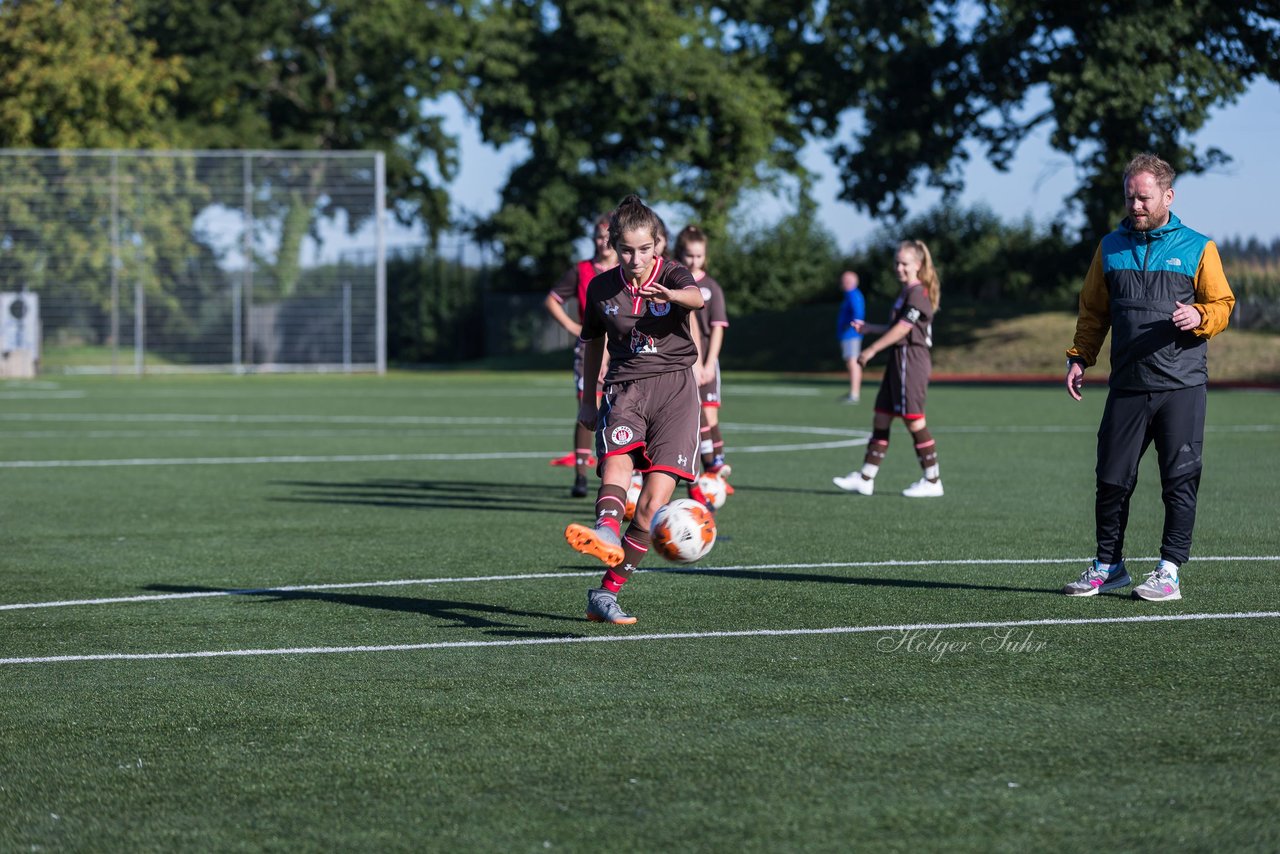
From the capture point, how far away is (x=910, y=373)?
1291cm

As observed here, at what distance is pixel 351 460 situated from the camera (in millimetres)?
16500

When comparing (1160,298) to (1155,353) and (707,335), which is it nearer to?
(1155,353)

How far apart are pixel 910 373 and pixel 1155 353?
5327 mm

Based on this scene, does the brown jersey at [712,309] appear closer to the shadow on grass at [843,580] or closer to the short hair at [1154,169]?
the shadow on grass at [843,580]

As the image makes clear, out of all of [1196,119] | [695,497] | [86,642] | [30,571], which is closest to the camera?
[86,642]

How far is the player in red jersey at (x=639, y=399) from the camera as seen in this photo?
7113 millimetres

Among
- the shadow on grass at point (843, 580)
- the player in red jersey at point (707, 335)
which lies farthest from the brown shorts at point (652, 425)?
the player in red jersey at point (707, 335)

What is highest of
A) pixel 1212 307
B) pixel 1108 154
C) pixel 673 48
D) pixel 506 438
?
pixel 673 48

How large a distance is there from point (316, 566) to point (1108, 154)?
117ft

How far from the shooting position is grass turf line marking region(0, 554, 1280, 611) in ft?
26.2

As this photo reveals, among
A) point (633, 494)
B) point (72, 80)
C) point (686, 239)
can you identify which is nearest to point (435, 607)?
point (633, 494)

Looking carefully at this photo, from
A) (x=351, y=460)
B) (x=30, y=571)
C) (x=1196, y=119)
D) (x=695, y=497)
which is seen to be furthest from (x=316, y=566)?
(x=1196, y=119)

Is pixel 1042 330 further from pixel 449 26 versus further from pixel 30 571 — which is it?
pixel 30 571

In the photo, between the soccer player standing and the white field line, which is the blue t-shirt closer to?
the white field line
